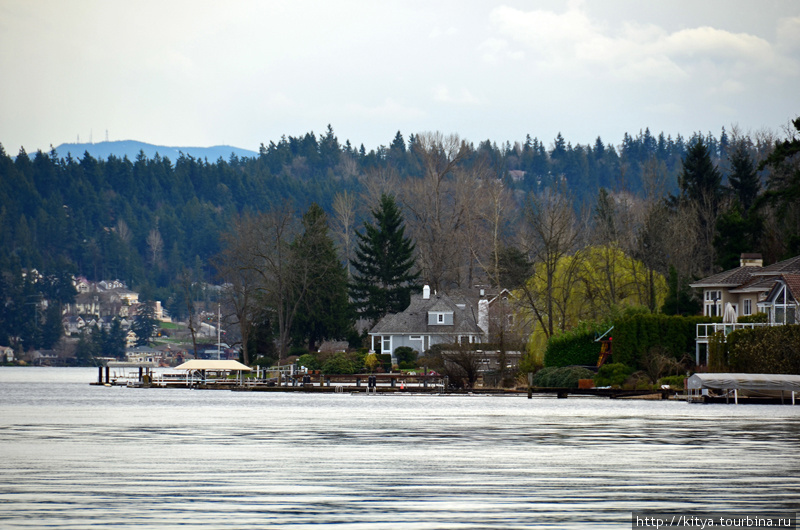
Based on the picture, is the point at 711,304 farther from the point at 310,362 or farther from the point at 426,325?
the point at 426,325

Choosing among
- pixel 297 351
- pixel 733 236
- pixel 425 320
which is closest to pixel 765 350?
pixel 733 236

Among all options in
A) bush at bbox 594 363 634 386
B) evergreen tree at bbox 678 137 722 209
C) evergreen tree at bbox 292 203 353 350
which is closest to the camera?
bush at bbox 594 363 634 386

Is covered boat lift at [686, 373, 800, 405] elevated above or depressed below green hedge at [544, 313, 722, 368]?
below

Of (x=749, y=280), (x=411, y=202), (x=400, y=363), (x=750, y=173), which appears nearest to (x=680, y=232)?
(x=750, y=173)

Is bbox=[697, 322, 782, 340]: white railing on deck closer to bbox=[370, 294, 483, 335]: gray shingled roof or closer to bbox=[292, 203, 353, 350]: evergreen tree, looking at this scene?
bbox=[370, 294, 483, 335]: gray shingled roof

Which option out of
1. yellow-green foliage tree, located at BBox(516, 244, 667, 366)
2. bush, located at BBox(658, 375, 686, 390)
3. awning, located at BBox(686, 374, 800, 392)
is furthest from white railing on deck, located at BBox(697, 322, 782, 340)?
yellow-green foliage tree, located at BBox(516, 244, 667, 366)

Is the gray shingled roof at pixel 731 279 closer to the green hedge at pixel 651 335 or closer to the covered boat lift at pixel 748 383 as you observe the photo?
the green hedge at pixel 651 335

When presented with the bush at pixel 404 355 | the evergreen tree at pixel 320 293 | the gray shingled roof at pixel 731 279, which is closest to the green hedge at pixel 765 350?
the gray shingled roof at pixel 731 279

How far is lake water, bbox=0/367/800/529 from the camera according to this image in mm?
18312

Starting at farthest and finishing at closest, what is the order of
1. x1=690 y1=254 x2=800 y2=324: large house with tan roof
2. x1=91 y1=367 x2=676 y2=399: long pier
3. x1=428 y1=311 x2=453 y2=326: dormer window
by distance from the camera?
x1=428 y1=311 x2=453 y2=326: dormer window → x1=91 y1=367 x2=676 y2=399: long pier → x1=690 y1=254 x2=800 y2=324: large house with tan roof

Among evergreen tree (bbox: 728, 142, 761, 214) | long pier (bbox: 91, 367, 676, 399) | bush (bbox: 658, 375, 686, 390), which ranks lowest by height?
long pier (bbox: 91, 367, 676, 399)

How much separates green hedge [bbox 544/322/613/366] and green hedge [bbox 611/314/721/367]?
3.80 metres

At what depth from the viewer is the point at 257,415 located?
50844 mm

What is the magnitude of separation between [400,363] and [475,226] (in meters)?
20.7
